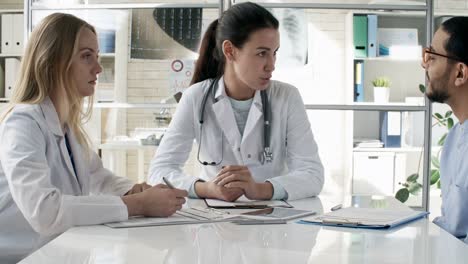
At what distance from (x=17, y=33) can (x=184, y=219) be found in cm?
458

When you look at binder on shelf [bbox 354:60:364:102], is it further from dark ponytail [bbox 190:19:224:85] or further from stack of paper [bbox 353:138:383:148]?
dark ponytail [bbox 190:19:224:85]

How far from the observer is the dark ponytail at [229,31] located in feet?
7.91

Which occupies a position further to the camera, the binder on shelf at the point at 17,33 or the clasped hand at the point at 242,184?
the binder on shelf at the point at 17,33

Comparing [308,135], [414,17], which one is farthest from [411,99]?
[308,135]

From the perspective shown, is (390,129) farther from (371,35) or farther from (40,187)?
(40,187)

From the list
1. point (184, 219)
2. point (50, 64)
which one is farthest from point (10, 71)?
point (184, 219)

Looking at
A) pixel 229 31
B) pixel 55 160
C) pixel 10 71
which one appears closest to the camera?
pixel 55 160

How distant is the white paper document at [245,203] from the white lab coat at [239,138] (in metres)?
0.35

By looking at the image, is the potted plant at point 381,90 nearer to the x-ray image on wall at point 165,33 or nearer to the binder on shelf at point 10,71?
the x-ray image on wall at point 165,33

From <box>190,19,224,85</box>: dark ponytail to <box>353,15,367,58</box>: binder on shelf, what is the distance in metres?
1.82

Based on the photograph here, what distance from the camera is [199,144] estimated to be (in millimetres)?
2389

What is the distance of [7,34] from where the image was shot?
564 centimetres

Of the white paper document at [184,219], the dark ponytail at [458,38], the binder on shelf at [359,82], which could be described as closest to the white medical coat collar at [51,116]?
the white paper document at [184,219]

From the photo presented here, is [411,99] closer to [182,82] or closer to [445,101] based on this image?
[182,82]
